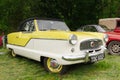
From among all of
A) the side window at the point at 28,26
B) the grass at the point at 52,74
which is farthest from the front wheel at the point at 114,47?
the side window at the point at 28,26

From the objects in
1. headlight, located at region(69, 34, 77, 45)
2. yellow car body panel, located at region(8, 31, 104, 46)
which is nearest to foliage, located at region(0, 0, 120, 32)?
yellow car body panel, located at region(8, 31, 104, 46)

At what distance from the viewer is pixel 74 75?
5.58 metres

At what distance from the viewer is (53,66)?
5.66 meters

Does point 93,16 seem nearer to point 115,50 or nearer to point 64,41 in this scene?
point 115,50

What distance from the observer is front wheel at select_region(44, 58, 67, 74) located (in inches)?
218

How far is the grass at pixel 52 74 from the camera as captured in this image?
17.8 ft

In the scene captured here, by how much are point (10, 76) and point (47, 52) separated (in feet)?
4.14

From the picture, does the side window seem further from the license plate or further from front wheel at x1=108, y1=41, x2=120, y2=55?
front wheel at x1=108, y1=41, x2=120, y2=55

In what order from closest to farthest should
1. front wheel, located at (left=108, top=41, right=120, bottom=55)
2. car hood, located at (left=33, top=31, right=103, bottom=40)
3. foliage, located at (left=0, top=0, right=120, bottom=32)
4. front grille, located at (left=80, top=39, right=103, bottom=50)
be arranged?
1. car hood, located at (left=33, top=31, right=103, bottom=40)
2. front grille, located at (left=80, top=39, right=103, bottom=50)
3. front wheel, located at (left=108, top=41, right=120, bottom=55)
4. foliage, located at (left=0, top=0, right=120, bottom=32)

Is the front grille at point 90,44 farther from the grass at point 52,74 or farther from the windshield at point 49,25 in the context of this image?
the windshield at point 49,25

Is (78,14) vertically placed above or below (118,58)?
above

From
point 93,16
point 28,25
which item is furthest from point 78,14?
point 28,25

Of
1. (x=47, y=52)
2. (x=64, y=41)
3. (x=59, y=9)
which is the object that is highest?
(x=59, y=9)

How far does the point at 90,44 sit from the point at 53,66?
122cm
